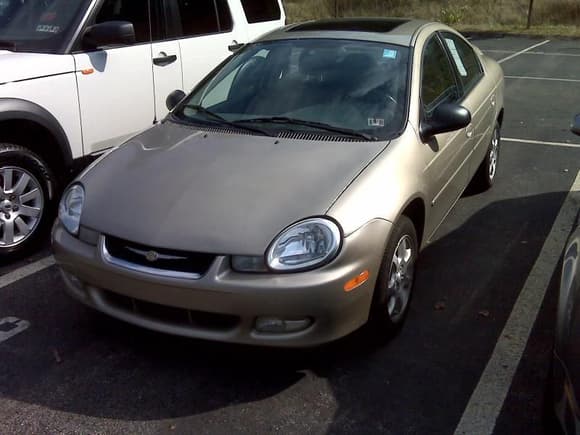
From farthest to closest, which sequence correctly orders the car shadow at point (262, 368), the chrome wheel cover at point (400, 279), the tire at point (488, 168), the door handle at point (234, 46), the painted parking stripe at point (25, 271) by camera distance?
the door handle at point (234, 46) → the tire at point (488, 168) → the painted parking stripe at point (25, 271) → the chrome wheel cover at point (400, 279) → the car shadow at point (262, 368)

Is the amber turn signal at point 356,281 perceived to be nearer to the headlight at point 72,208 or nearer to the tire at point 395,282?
the tire at point 395,282

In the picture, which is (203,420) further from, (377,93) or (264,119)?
(377,93)

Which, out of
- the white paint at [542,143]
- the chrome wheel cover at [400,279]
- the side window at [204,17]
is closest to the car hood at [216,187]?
the chrome wheel cover at [400,279]

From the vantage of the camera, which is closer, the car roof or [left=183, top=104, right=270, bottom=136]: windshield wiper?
[left=183, top=104, right=270, bottom=136]: windshield wiper

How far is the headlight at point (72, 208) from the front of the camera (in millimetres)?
3417

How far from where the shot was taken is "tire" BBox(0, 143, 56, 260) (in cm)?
448

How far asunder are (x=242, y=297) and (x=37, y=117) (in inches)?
95.8

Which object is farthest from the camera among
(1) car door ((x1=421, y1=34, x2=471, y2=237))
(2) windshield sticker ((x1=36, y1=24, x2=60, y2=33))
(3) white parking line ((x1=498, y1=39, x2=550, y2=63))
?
(3) white parking line ((x1=498, y1=39, x2=550, y2=63))

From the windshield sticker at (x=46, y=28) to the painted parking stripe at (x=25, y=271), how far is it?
1.65 m

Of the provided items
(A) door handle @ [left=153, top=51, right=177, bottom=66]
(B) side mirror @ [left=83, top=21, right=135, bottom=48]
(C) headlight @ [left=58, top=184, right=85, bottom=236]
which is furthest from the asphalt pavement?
(A) door handle @ [left=153, top=51, right=177, bottom=66]

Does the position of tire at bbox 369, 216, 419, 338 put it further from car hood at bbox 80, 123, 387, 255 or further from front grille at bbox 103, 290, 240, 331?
front grille at bbox 103, 290, 240, 331

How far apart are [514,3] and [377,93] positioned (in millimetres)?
27393

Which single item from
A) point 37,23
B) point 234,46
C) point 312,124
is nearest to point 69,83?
point 37,23

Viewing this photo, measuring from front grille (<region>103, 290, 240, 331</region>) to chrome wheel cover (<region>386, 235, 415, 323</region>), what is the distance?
0.86 metres
